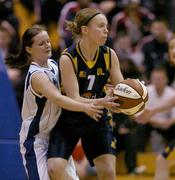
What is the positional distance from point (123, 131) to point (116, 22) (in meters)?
3.15

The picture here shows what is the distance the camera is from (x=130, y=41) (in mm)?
11820

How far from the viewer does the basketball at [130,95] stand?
5.79 m

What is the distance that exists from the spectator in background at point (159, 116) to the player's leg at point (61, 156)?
347 cm

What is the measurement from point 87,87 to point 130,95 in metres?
0.43

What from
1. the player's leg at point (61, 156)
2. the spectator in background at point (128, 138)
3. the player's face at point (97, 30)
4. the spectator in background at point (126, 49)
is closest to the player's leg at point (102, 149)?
the player's leg at point (61, 156)

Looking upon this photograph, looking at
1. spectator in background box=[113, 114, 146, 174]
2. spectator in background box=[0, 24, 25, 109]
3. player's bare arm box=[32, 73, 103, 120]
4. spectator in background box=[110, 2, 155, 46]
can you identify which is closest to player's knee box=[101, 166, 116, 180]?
player's bare arm box=[32, 73, 103, 120]

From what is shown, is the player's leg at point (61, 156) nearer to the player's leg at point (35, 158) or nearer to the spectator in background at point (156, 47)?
the player's leg at point (35, 158)

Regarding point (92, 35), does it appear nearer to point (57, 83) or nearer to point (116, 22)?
point (57, 83)

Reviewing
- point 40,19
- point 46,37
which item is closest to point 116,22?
point 40,19

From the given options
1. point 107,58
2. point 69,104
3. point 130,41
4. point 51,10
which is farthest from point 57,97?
point 51,10

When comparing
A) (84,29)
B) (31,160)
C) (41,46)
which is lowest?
(31,160)

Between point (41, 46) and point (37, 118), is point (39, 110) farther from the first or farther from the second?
point (41, 46)

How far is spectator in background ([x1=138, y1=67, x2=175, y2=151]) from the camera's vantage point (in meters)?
9.52

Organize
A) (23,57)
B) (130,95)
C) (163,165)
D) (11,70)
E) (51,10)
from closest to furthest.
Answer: (130,95)
(23,57)
(163,165)
(11,70)
(51,10)
